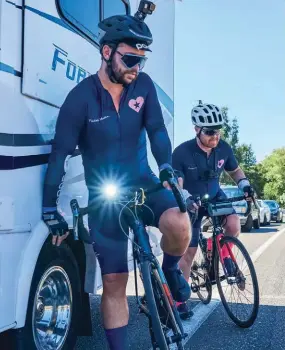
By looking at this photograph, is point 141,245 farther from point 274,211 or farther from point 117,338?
point 274,211

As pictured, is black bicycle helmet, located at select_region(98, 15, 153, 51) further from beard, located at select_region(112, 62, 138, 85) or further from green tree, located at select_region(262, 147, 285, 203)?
green tree, located at select_region(262, 147, 285, 203)

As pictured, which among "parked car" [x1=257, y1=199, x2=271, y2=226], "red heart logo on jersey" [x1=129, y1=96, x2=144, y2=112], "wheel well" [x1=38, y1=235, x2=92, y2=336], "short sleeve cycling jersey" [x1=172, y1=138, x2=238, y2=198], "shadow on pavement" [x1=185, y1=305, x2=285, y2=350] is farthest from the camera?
"parked car" [x1=257, y1=199, x2=271, y2=226]

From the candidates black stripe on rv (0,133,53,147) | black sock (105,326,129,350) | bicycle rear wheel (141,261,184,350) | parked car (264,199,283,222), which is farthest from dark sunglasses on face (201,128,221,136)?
parked car (264,199,283,222)

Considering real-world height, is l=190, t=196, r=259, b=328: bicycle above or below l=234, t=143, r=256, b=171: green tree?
below

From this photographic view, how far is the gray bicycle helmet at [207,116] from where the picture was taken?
4.79 meters

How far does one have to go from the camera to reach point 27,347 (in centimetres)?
298

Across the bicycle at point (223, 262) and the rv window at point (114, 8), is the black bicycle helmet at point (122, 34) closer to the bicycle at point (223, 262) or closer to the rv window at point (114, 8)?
the rv window at point (114, 8)

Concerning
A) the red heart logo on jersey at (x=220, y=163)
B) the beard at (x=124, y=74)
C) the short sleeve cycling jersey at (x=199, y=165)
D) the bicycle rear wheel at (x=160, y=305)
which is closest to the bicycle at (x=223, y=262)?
the short sleeve cycling jersey at (x=199, y=165)

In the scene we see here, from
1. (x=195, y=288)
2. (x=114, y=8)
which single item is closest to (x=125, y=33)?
(x=114, y=8)

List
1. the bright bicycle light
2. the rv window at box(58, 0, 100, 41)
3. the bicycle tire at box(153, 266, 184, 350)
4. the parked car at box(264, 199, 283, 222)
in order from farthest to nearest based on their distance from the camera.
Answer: the parked car at box(264, 199, 283, 222), the rv window at box(58, 0, 100, 41), the bright bicycle light, the bicycle tire at box(153, 266, 184, 350)

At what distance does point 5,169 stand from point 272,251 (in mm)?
9291

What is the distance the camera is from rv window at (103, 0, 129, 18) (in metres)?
4.11

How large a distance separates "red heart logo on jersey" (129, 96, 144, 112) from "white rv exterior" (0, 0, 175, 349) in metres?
0.55

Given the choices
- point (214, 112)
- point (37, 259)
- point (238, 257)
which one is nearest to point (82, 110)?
point (37, 259)
